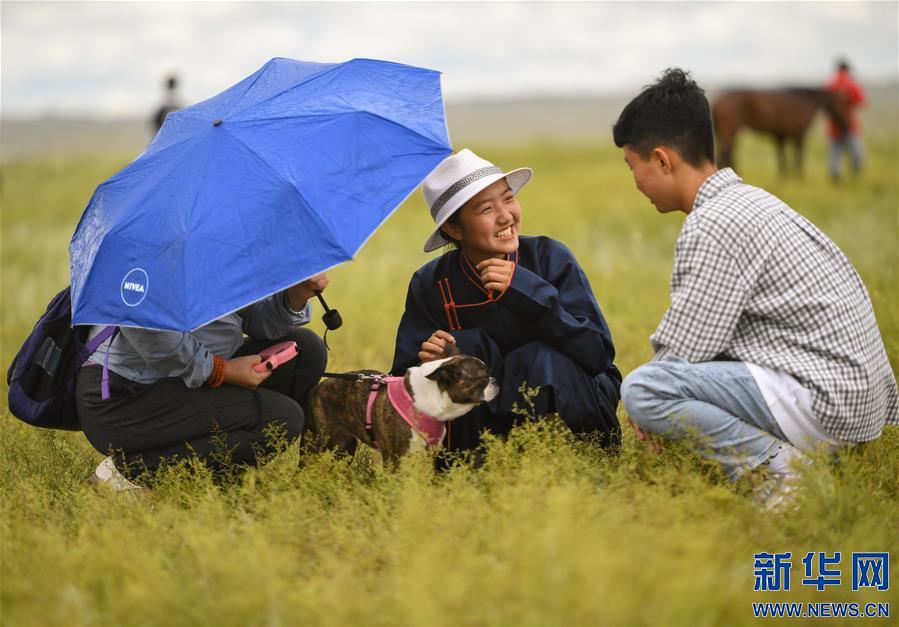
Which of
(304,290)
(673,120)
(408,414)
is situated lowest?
(408,414)

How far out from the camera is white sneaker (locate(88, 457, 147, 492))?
4090mm

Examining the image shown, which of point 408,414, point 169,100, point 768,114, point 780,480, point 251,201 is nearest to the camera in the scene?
point 251,201

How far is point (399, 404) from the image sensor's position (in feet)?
13.4

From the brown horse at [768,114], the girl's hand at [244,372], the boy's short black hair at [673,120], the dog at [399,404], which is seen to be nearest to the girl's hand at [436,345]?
the dog at [399,404]

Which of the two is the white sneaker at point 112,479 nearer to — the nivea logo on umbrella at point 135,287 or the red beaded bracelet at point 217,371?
the red beaded bracelet at point 217,371

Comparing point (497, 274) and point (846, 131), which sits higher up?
point (497, 274)

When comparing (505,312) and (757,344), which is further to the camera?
(505,312)

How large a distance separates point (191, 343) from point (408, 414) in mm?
1015

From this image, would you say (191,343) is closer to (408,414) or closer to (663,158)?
(408,414)

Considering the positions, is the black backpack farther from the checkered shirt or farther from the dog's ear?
the checkered shirt

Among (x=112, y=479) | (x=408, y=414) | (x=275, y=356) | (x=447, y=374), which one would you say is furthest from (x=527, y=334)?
(x=112, y=479)

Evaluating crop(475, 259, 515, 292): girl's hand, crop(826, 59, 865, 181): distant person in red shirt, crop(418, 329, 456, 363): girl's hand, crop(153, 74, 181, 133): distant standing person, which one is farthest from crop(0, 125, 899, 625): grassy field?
crop(826, 59, 865, 181): distant person in red shirt

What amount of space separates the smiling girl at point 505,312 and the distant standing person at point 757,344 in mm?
451

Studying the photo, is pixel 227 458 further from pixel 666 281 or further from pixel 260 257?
pixel 666 281
